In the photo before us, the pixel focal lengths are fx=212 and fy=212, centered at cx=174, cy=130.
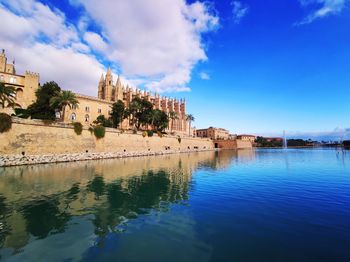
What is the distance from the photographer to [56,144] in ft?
112

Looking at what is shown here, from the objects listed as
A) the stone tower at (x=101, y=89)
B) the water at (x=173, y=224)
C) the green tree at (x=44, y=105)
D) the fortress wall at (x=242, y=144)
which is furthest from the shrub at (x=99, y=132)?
the fortress wall at (x=242, y=144)

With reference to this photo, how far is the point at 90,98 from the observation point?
60156 mm

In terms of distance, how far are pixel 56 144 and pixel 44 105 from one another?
12.1 meters

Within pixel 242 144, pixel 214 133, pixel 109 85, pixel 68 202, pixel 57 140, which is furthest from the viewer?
pixel 214 133

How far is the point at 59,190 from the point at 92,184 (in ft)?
8.53

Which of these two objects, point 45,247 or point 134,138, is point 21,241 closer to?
point 45,247

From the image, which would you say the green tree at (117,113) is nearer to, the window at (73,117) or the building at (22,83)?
the window at (73,117)

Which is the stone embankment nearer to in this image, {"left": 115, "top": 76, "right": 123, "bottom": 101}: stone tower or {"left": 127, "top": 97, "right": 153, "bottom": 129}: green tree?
{"left": 127, "top": 97, "right": 153, "bottom": 129}: green tree

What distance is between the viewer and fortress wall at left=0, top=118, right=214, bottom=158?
95.1 ft

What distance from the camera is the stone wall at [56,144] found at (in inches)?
1114

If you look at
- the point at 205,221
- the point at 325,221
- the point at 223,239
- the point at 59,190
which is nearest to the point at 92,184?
the point at 59,190

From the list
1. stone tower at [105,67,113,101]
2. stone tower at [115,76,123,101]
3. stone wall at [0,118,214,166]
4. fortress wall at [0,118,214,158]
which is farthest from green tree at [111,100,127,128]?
stone tower at [105,67,113,101]

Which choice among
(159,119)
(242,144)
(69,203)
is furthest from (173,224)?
(242,144)

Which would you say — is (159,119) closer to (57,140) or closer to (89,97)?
(89,97)
